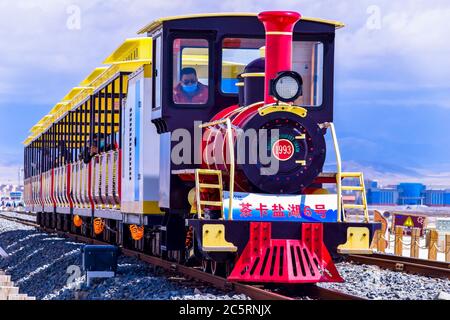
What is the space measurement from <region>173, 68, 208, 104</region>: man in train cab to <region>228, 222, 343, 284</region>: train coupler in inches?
90.9

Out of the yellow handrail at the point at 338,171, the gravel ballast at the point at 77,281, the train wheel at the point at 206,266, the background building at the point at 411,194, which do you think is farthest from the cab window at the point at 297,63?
the background building at the point at 411,194

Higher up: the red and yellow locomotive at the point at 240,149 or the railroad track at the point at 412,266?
the red and yellow locomotive at the point at 240,149

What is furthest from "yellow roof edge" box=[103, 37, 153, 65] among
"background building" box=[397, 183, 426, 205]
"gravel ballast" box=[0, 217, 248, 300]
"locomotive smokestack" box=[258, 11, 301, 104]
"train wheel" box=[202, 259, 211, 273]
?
"background building" box=[397, 183, 426, 205]

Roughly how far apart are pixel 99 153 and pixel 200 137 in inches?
288

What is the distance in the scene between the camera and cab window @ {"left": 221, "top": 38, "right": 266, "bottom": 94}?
46.5ft

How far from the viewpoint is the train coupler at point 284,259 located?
12.4 m

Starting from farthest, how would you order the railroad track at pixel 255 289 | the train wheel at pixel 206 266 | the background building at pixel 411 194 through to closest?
the background building at pixel 411 194 < the train wheel at pixel 206 266 < the railroad track at pixel 255 289

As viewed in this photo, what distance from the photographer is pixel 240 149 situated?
12.7m

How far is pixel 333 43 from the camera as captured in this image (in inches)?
562

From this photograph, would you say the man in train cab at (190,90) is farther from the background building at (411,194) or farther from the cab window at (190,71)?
the background building at (411,194)

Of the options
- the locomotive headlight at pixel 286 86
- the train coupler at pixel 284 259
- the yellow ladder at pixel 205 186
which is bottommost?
the train coupler at pixel 284 259

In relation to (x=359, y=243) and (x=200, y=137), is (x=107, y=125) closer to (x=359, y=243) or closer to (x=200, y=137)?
(x=200, y=137)
